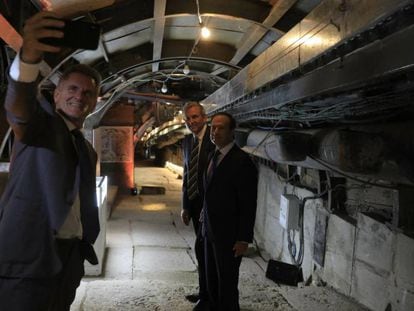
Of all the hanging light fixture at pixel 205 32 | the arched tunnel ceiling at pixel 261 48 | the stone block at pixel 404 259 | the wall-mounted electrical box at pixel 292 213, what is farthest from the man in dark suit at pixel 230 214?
the hanging light fixture at pixel 205 32

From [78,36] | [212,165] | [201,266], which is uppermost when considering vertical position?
[78,36]

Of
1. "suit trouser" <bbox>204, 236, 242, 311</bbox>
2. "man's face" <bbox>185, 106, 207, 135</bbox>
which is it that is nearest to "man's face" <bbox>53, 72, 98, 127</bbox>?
"suit trouser" <bbox>204, 236, 242, 311</bbox>

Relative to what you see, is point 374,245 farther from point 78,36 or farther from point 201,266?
point 78,36

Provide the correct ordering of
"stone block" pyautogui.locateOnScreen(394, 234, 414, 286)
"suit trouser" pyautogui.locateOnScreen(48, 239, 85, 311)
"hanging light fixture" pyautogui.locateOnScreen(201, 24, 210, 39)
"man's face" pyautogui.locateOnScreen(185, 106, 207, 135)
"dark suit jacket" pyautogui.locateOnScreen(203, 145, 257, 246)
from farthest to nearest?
1. "hanging light fixture" pyautogui.locateOnScreen(201, 24, 210, 39)
2. "man's face" pyautogui.locateOnScreen(185, 106, 207, 135)
3. "dark suit jacket" pyautogui.locateOnScreen(203, 145, 257, 246)
4. "stone block" pyautogui.locateOnScreen(394, 234, 414, 286)
5. "suit trouser" pyautogui.locateOnScreen(48, 239, 85, 311)

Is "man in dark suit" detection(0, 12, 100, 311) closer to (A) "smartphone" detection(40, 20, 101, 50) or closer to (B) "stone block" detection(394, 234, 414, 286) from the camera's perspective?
(A) "smartphone" detection(40, 20, 101, 50)

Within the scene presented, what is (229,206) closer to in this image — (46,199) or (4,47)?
(46,199)

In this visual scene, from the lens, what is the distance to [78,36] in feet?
4.97

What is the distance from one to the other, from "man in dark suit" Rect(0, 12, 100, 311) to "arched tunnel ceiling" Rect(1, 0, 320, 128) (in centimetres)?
77

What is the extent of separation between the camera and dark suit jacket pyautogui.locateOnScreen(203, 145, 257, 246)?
2.93 metres

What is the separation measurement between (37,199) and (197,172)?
1941 millimetres

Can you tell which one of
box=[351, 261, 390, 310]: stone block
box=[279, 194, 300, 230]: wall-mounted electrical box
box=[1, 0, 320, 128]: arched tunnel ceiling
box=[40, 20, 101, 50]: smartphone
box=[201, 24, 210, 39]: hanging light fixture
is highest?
box=[201, 24, 210, 39]: hanging light fixture

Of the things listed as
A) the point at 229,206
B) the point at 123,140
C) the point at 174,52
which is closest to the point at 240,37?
the point at 174,52

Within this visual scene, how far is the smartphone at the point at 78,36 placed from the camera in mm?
1418

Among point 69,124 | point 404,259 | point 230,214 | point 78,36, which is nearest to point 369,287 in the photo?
point 404,259
